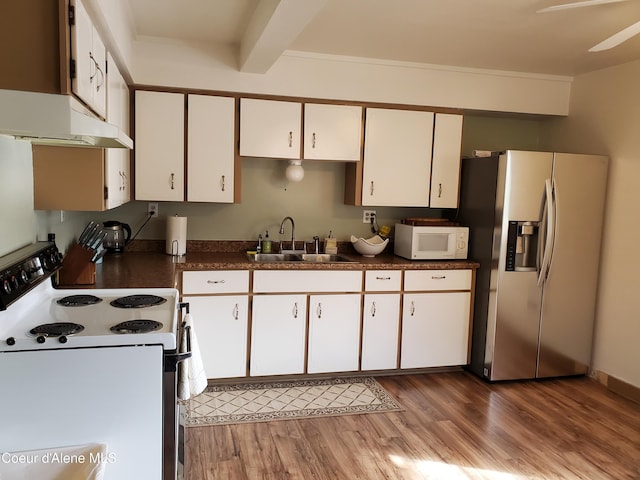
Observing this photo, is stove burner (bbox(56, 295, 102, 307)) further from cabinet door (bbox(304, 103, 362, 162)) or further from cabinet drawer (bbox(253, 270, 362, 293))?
cabinet door (bbox(304, 103, 362, 162))

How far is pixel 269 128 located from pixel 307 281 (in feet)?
3.69

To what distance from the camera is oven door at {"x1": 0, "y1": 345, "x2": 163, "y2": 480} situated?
5.14 feet

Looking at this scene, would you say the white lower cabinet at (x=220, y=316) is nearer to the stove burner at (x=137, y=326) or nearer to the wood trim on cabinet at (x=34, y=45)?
the stove burner at (x=137, y=326)

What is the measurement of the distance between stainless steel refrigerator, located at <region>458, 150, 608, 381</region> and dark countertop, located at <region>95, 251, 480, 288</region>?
0.98ft

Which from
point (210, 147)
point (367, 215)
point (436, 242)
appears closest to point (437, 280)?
point (436, 242)

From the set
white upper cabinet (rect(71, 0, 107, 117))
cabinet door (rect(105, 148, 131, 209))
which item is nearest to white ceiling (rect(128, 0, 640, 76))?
white upper cabinet (rect(71, 0, 107, 117))

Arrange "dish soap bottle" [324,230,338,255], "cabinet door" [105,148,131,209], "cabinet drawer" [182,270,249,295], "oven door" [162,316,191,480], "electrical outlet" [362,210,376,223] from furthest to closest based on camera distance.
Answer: "electrical outlet" [362,210,376,223] < "dish soap bottle" [324,230,338,255] < "cabinet drawer" [182,270,249,295] < "cabinet door" [105,148,131,209] < "oven door" [162,316,191,480]

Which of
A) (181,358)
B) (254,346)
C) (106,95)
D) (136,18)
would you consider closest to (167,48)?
(136,18)

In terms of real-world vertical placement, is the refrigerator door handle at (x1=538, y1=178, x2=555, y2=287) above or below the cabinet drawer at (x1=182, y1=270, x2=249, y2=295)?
above

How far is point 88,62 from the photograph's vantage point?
199 centimetres

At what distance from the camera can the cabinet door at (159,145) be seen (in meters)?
3.53

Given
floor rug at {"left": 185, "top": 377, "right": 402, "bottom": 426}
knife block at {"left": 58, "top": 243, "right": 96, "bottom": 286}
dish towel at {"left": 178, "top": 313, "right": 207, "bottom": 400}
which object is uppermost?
knife block at {"left": 58, "top": 243, "right": 96, "bottom": 286}

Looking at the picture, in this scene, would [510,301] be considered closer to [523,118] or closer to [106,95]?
[523,118]

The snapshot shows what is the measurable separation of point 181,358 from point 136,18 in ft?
7.30
